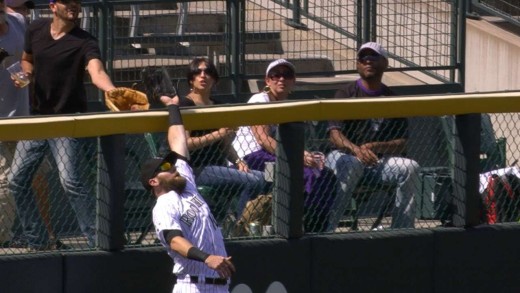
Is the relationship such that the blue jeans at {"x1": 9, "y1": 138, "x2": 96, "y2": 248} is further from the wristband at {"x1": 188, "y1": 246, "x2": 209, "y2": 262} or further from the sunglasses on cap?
the sunglasses on cap

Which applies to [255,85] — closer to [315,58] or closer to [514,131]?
[315,58]

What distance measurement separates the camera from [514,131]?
28.6 feet

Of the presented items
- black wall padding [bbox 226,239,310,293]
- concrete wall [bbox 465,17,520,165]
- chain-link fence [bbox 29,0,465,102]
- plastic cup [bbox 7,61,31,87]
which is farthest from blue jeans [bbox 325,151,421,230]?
concrete wall [bbox 465,17,520,165]

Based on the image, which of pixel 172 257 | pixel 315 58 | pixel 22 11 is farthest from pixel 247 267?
pixel 315 58

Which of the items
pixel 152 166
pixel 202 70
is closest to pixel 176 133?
pixel 152 166

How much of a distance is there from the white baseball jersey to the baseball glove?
2.94ft

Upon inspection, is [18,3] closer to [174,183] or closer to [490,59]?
[174,183]

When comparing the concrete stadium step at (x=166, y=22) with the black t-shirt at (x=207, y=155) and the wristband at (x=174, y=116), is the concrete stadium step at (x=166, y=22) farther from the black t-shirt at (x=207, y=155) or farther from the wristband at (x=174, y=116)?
the wristband at (x=174, y=116)

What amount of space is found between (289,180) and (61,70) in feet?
5.52

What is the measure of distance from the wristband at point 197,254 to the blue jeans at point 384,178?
4.99ft

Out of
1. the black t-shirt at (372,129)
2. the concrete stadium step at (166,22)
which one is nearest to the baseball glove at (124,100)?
the black t-shirt at (372,129)

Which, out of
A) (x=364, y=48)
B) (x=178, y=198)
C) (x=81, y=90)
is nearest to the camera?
(x=178, y=198)

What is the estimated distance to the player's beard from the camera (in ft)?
23.3

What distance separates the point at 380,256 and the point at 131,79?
3.72 m
